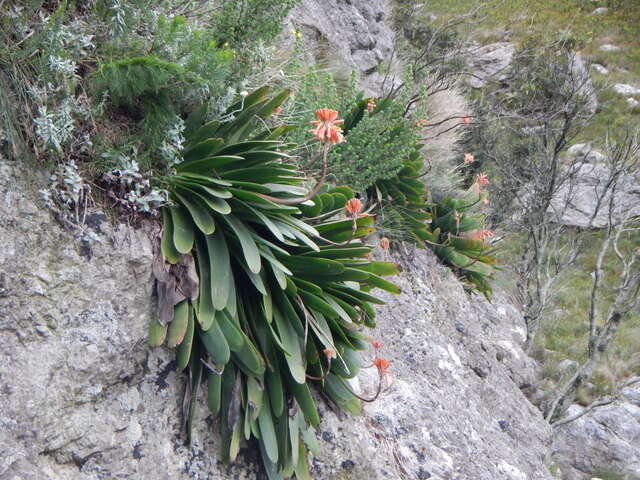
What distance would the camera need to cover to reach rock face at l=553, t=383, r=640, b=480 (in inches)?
297

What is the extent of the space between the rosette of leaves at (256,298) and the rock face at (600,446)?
6098mm

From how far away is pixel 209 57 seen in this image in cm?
249

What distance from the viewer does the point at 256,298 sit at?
268 cm

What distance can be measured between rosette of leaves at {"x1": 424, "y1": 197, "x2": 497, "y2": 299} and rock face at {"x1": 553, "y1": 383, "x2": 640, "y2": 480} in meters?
3.23

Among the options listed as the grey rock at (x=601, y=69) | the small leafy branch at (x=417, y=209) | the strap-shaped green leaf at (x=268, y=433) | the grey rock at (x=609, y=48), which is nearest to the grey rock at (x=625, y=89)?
the grey rock at (x=601, y=69)

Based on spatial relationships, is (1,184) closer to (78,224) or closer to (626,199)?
(78,224)

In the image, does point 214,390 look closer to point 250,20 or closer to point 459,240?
point 250,20

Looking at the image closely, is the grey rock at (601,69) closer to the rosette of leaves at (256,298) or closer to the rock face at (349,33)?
the rock face at (349,33)

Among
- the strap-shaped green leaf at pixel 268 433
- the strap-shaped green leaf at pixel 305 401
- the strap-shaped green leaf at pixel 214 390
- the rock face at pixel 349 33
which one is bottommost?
the strap-shaped green leaf at pixel 268 433

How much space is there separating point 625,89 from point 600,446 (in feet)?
64.3

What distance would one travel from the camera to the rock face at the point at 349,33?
7.14 m

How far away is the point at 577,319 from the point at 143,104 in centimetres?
1322

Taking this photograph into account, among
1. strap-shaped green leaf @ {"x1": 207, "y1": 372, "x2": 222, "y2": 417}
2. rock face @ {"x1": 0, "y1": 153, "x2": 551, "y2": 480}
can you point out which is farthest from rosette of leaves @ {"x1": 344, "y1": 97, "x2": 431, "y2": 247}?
strap-shaped green leaf @ {"x1": 207, "y1": 372, "x2": 222, "y2": 417}

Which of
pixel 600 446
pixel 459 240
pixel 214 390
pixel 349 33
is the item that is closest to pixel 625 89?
pixel 349 33
